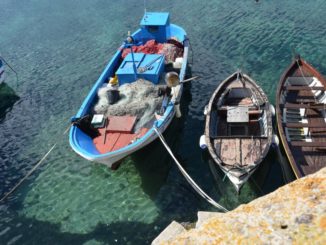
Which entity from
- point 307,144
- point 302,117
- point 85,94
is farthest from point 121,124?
point 302,117

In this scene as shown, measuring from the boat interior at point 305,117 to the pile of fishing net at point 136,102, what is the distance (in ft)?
23.5

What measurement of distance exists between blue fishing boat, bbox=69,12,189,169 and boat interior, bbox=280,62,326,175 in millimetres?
6304

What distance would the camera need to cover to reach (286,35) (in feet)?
93.8

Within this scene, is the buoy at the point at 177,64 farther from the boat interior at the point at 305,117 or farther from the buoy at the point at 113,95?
the boat interior at the point at 305,117

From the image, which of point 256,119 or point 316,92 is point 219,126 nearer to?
point 256,119

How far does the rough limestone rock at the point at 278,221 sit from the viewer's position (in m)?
4.27

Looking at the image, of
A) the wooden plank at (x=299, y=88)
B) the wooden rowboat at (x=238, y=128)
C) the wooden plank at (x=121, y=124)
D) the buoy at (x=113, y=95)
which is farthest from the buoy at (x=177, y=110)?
the wooden plank at (x=299, y=88)

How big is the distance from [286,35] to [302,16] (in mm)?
4375

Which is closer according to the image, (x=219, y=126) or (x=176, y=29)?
(x=219, y=126)

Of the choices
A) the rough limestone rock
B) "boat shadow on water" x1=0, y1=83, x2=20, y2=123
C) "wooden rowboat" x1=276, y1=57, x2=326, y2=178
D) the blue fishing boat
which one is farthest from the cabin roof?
the rough limestone rock

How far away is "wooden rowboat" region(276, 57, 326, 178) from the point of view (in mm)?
15258

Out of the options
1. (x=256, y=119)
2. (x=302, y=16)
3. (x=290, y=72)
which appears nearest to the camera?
(x=256, y=119)

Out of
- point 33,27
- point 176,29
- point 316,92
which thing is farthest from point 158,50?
point 33,27

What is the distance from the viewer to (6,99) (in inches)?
1008
